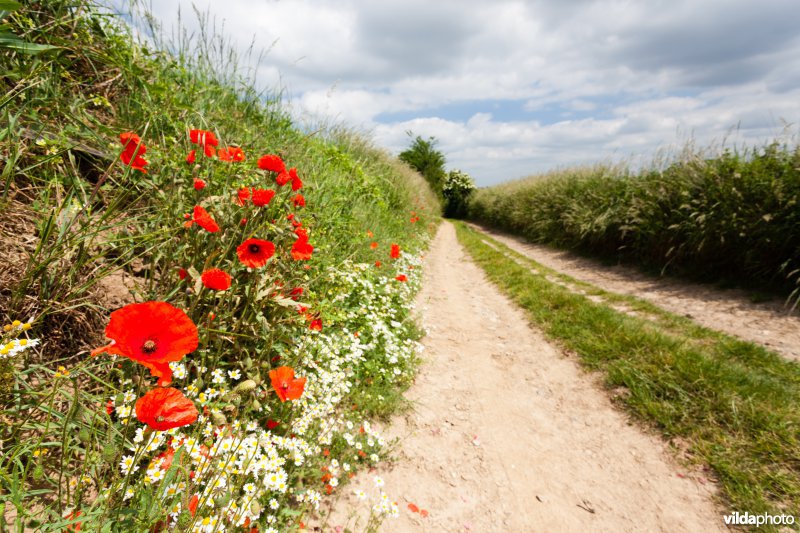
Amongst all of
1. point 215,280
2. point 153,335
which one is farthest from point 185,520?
point 215,280

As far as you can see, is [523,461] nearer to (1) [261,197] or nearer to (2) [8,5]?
(1) [261,197]

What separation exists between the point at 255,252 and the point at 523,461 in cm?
220

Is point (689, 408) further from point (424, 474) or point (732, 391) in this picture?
point (424, 474)

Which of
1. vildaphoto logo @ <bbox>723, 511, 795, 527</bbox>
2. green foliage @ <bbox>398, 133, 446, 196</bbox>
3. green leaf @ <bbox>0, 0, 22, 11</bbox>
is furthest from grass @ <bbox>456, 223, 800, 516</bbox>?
green foliage @ <bbox>398, 133, 446, 196</bbox>

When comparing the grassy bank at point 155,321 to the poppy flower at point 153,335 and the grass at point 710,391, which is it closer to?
the poppy flower at point 153,335

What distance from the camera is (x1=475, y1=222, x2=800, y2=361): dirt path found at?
4.38 m

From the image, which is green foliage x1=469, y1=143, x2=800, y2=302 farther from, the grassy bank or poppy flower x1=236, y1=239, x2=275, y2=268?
poppy flower x1=236, y1=239, x2=275, y2=268

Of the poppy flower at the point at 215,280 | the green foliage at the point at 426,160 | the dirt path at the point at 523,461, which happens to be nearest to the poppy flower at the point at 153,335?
the poppy flower at the point at 215,280

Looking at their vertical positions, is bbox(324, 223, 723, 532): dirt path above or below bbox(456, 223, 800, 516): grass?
below

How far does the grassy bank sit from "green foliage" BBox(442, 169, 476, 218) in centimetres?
3307

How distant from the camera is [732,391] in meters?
2.92

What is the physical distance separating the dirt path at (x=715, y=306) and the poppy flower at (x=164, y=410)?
17.8ft

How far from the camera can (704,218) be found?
21.5 feet

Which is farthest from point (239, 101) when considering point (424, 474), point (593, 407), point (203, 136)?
point (593, 407)
